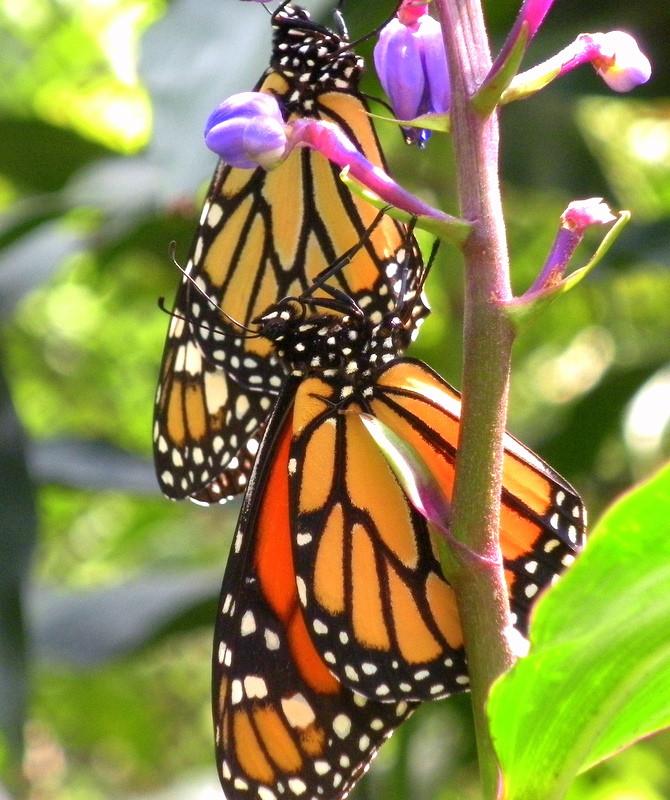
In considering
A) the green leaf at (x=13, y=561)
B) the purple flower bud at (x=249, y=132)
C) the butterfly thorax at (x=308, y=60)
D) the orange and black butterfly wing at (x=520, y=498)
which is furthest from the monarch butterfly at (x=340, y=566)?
the green leaf at (x=13, y=561)

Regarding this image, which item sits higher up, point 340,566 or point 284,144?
point 284,144

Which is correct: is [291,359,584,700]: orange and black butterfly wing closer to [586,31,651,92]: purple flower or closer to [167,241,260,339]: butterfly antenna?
[167,241,260,339]: butterfly antenna

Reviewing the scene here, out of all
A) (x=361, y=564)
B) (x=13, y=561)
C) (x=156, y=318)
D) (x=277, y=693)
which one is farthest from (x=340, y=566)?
(x=156, y=318)

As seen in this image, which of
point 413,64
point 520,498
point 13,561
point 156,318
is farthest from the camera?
point 156,318

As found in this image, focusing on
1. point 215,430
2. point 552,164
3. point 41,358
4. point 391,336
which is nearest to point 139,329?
point 41,358

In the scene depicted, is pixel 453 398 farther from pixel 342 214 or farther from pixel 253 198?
pixel 253 198

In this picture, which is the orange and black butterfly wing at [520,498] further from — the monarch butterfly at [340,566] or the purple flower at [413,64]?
the purple flower at [413,64]

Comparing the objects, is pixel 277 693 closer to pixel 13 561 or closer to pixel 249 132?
pixel 249 132
